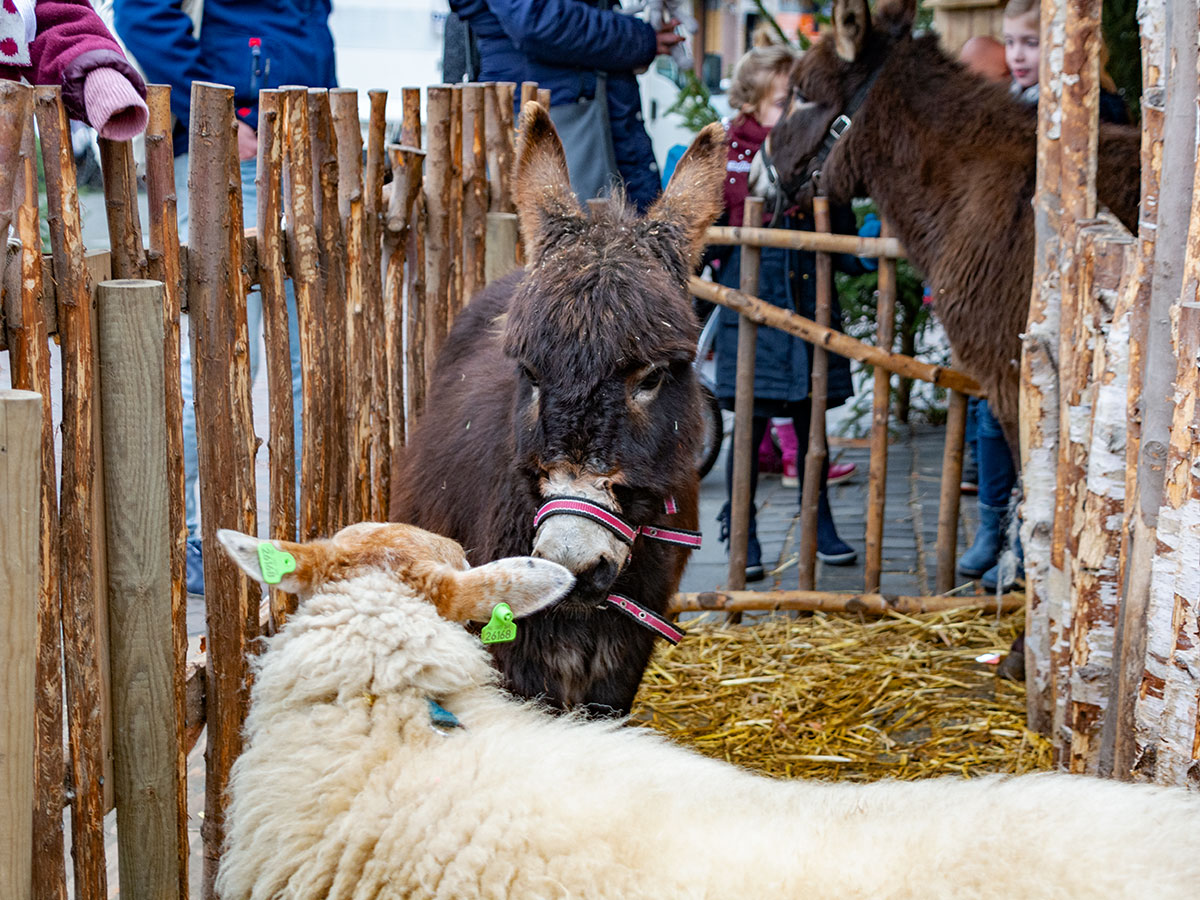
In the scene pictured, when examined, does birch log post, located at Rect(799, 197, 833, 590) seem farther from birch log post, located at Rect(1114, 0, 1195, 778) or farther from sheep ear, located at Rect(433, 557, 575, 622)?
sheep ear, located at Rect(433, 557, 575, 622)

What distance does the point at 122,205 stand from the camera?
2.88m

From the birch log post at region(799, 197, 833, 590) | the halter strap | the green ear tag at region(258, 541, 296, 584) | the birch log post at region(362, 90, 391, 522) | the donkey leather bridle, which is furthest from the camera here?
the birch log post at region(799, 197, 833, 590)

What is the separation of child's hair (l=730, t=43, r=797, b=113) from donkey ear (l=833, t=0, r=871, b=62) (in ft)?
4.16

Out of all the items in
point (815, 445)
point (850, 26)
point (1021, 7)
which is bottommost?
point (815, 445)

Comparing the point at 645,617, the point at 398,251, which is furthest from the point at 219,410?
the point at 398,251

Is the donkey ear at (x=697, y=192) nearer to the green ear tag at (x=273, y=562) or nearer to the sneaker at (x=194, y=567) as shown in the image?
the green ear tag at (x=273, y=562)

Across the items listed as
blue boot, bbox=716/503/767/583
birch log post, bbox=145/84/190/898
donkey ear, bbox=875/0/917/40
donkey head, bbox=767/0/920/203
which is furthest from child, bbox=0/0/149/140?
blue boot, bbox=716/503/767/583

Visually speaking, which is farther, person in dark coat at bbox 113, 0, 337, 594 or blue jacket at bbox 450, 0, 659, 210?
blue jacket at bbox 450, 0, 659, 210

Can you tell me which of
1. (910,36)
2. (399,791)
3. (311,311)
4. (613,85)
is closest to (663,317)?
(311,311)

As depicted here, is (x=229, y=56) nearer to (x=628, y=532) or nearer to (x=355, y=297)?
(x=355, y=297)

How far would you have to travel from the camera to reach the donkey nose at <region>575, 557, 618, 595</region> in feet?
10.1

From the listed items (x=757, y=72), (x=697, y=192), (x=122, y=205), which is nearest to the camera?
(x=122, y=205)

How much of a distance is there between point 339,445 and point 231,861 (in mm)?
1944

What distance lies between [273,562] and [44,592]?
575mm
